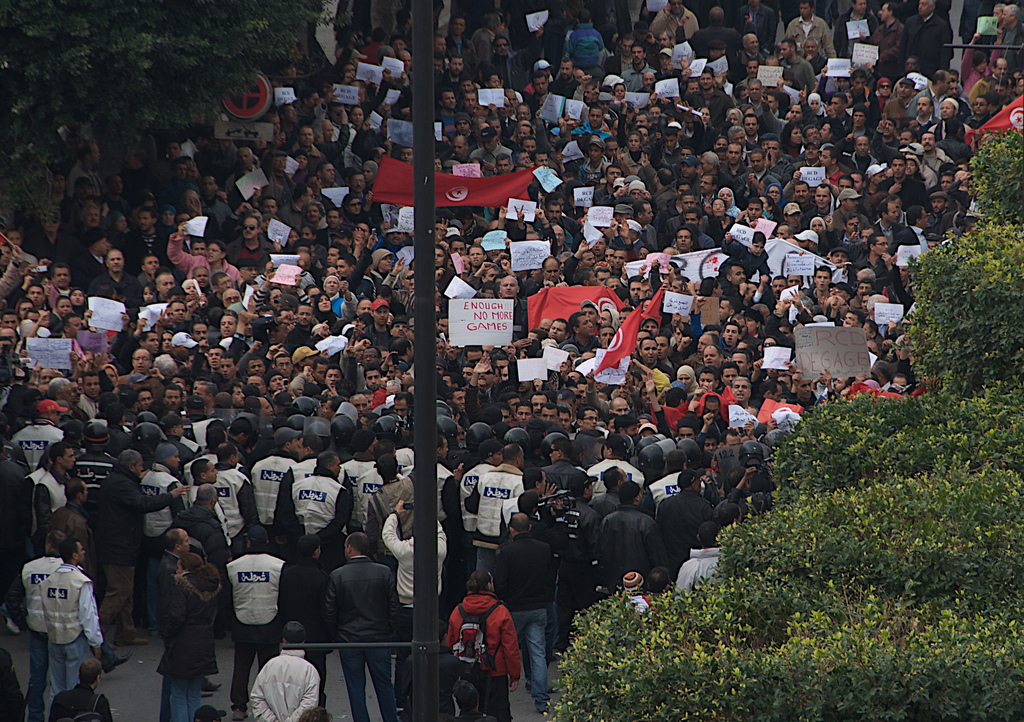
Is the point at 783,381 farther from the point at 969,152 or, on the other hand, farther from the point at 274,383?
the point at 969,152

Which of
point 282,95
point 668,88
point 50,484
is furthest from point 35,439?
point 668,88

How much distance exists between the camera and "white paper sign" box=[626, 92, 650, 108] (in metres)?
20.9

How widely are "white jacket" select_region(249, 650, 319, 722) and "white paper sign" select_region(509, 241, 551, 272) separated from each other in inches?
347

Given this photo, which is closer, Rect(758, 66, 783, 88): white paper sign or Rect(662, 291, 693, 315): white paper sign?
Rect(662, 291, 693, 315): white paper sign

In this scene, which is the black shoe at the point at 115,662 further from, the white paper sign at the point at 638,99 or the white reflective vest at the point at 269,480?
the white paper sign at the point at 638,99

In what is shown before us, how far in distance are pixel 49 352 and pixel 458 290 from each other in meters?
4.97

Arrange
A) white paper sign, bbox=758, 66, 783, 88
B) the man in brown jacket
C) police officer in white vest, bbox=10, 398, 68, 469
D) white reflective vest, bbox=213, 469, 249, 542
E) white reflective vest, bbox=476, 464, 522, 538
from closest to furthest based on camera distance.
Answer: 1. the man in brown jacket
2. white reflective vest, bbox=476, 464, 522, 538
3. white reflective vest, bbox=213, 469, 249, 542
4. police officer in white vest, bbox=10, 398, 68, 469
5. white paper sign, bbox=758, 66, 783, 88

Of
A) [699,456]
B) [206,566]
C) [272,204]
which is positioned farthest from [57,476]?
[272,204]

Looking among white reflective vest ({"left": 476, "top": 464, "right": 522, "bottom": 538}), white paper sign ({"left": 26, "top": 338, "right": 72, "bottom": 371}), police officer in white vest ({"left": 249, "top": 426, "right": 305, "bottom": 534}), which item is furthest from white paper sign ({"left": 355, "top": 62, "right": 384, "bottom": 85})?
white reflective vest ({"left": 476, "top": 464, "right": 522, "bottom": 538})

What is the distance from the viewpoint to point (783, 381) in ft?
46.8

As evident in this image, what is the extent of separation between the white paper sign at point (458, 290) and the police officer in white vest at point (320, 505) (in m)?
4.88

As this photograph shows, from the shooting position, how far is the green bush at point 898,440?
24.9 ft

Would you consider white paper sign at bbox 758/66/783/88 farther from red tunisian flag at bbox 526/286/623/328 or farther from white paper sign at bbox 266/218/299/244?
white paper sign at bbox 266/218/299/244

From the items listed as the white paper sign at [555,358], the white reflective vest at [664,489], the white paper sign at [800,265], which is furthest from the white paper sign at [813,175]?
the white reflective vest at [664,489]
